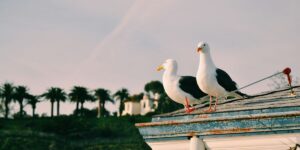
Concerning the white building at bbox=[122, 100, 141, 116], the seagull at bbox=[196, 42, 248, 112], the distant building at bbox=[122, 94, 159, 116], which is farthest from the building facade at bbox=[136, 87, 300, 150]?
the white building at bbox=[122, 100, 141, 116]

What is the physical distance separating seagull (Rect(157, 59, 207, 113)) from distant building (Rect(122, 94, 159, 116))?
9555 centimetres

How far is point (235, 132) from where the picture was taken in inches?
265

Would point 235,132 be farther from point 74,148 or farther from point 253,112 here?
point 74,148

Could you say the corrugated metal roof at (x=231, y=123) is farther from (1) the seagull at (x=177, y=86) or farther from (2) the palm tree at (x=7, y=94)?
(2) the palm tree at (x=7, y=94)

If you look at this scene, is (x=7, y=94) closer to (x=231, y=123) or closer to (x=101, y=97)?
(x=101, y=97)

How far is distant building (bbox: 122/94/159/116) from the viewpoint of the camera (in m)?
107

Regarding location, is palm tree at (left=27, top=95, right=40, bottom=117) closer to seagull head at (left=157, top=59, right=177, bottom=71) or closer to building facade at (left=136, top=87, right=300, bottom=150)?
seagull head at (left=157, top=59, right=177, bottom=71)

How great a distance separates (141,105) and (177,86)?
101 metres

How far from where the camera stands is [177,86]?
977 centimetres

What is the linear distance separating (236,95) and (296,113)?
3.59 m

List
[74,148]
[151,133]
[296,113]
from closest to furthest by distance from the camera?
1. [296,113]
2. [151,133]
3. [74,148]

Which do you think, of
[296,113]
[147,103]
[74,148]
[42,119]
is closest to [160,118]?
[296,113]

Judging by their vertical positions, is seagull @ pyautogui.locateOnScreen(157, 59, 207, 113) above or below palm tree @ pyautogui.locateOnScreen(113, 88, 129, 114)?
below

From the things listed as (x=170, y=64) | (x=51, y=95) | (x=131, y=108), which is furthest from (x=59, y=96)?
(x=170, y=64)
